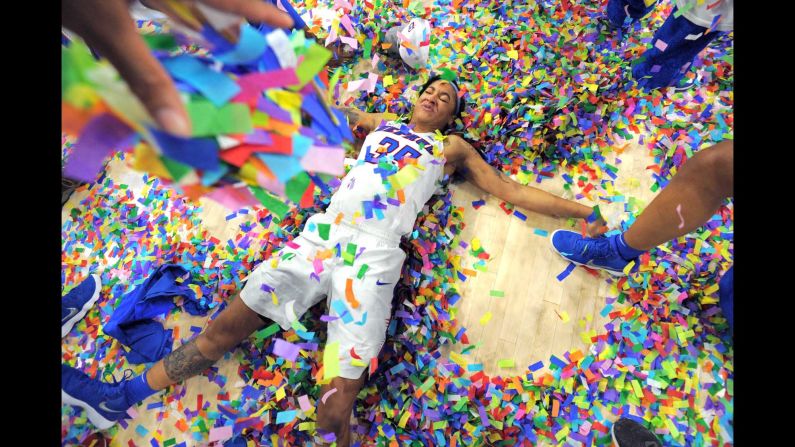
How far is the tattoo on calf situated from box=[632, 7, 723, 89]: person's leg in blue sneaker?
2562 mm

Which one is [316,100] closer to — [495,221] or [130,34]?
[130,34]

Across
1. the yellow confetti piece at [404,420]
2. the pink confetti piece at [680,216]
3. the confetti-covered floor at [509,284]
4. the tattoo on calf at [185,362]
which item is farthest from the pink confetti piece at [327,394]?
the pink confetti piece at [680,216]

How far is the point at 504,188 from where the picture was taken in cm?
203

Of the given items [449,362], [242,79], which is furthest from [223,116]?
[449,362]

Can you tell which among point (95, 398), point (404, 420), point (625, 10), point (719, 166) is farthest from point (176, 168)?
point (625, 10)

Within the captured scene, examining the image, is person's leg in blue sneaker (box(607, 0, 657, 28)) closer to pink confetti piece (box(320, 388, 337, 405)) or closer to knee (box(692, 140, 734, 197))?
knee (box(692, 140, 734, 197))

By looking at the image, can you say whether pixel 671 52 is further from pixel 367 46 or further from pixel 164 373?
pixel 164 373

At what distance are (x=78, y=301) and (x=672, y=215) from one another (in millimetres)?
2660

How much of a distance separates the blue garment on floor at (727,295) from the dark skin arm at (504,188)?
1.61ft

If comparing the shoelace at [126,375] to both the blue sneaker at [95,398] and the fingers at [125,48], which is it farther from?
the fingers at [125,48]

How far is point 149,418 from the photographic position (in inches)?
71.9

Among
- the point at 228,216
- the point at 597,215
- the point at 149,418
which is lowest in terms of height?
the point at 149,418
